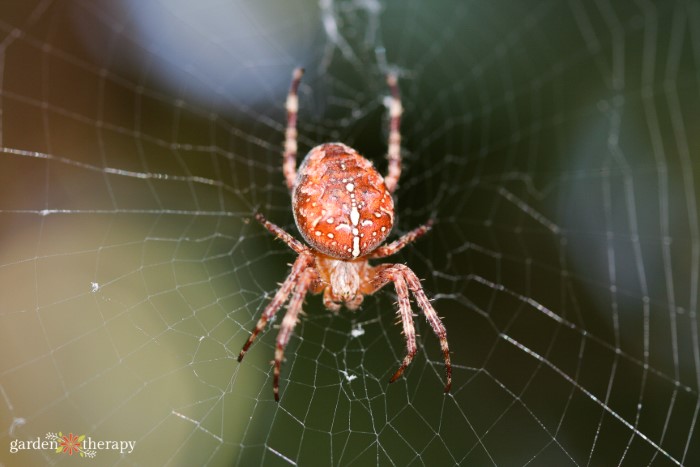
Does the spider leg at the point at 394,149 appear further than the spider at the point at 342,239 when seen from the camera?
Yes

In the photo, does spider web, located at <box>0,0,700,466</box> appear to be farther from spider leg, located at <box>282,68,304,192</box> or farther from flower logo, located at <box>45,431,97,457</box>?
spider leg, located at <box>282,68,304,192</box>

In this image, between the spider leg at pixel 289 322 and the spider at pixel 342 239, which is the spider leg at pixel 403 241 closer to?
the spider at pixel 342 239

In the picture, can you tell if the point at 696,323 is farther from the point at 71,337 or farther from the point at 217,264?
the point at 71,337

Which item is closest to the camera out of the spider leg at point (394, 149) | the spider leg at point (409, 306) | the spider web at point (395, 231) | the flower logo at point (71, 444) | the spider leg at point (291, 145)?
the flower logo at point (71, 444)

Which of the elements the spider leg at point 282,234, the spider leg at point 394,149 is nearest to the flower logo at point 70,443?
the spider leg at point 282,234

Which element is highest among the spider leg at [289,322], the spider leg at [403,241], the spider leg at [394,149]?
the spider leg at [394,149]

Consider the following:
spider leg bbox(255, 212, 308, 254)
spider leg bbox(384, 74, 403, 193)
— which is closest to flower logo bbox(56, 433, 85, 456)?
spider leg bbox(255, 212, 308, 254)
